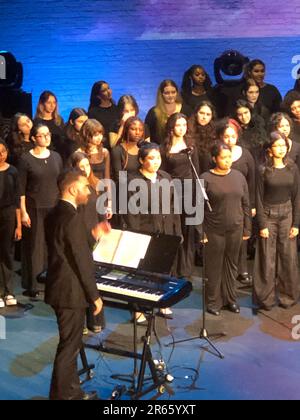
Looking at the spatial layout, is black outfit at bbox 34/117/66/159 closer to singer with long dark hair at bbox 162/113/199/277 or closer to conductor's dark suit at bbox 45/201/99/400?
singer with long dark hair at bbox 162/113/199/277

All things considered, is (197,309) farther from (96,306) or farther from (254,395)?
(96,306)

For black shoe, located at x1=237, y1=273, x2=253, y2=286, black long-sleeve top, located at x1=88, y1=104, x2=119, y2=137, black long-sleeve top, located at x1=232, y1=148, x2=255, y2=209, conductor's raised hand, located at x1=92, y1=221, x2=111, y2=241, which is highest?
black long-sleeve top, located at x1=88, y1=104, x2=119, y2=137

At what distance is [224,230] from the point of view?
17.7 ft

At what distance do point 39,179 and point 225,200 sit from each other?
1603mm

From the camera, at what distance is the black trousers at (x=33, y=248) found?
584 centimetres

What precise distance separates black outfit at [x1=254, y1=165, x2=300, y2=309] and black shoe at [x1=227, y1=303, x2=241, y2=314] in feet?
0.58

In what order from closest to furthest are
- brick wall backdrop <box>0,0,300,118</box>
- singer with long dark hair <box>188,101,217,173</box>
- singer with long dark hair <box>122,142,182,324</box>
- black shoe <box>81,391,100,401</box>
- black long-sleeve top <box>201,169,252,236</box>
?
black shoe <box>81,391,100,401</box> < singer with long dark hair <box>122,142,182,324</box> < black long-sleeve top <box>201,169,252,236</box> < singer with long dark hair <box>188,101,217,173</box> < brick wall backdrop <box>0,0,300,118</box>

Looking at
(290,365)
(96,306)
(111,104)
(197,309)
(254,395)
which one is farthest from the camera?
(111,104)

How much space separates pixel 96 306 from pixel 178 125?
90.2 inches

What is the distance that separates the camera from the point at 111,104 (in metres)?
7.07

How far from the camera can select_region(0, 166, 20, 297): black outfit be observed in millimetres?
5781

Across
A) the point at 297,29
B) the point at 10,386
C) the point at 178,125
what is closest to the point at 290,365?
the point at 10,386

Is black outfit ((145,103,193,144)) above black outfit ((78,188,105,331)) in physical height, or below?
above

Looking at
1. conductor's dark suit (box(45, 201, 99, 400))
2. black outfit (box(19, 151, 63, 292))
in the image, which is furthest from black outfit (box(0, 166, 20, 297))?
conductor's dark suit (box(45, 201, 99, 400))
